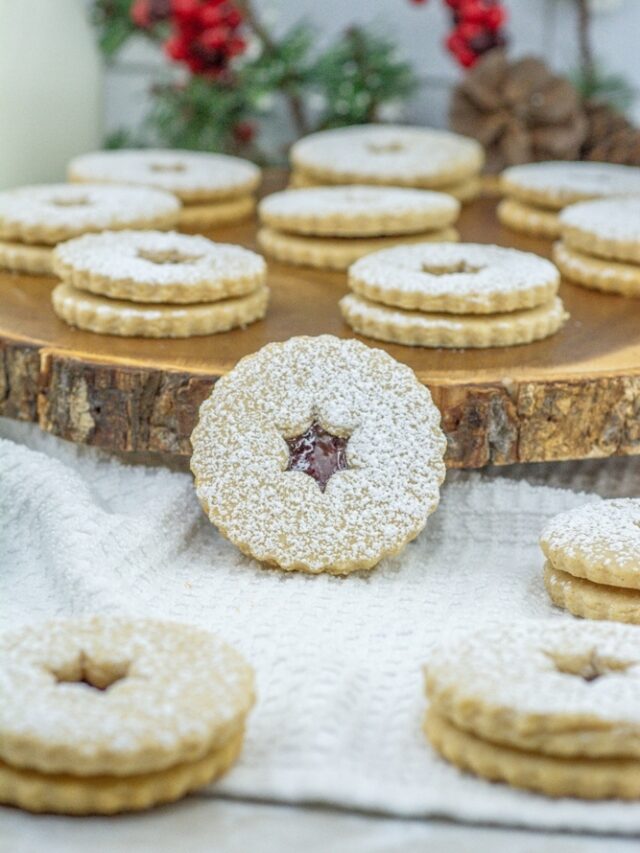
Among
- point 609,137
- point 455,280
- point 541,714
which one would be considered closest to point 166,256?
point 455,280

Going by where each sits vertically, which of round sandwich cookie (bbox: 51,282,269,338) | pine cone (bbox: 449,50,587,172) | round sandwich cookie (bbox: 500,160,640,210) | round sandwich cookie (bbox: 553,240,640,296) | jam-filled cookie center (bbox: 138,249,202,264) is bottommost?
round sandwich cookie (bbox: 51,282,269,338)

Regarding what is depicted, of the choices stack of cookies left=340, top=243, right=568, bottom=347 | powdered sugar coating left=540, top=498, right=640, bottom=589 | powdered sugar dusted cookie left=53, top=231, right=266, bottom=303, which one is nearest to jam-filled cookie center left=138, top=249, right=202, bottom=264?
powdered sugar dusted cookie left=53, top=231, right=266, bottom=303

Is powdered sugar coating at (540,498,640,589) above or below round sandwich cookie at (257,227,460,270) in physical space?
below

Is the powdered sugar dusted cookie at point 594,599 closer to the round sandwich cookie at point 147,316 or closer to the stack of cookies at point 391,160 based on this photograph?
the round sandwich cookie at point 147,316

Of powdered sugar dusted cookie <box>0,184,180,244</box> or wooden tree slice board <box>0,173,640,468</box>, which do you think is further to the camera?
powdered sugar dusted cookie <box>0,184,180,244</box>

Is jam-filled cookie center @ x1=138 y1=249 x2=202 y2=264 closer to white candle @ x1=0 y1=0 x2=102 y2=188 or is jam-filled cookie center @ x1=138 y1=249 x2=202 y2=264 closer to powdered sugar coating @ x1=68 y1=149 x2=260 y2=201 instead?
powdered sugar coating @ x1=68 y1=149 x2=260 y2=201

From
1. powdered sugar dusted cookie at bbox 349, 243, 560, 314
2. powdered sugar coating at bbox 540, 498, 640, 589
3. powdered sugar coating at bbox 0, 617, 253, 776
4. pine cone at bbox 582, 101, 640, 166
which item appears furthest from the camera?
pine cone at bbox 582, 101, 640, 166

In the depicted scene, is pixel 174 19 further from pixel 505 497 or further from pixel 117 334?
pixel 505 497

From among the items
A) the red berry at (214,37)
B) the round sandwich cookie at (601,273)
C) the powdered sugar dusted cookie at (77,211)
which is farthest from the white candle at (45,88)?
the round sandwich cookie at (601,273)
